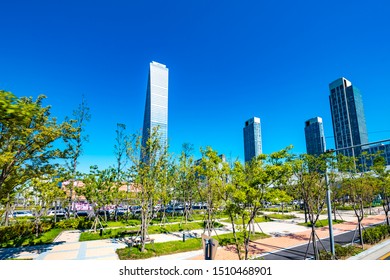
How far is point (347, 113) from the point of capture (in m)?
A: 129

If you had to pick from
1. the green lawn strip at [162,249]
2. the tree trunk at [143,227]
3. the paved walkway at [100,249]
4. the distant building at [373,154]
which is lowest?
the paved walkway at [100,249]

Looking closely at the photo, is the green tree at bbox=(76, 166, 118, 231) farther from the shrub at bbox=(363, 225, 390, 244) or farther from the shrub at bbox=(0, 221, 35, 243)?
the shrub at bbox=(363, 225, 390, 244)

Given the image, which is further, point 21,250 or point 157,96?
point 157,96

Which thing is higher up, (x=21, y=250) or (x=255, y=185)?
(x=255, y=185)

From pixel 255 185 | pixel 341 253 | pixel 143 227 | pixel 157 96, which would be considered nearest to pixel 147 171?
pixel 143 227

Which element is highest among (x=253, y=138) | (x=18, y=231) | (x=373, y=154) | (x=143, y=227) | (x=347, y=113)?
(x=347, y=113)

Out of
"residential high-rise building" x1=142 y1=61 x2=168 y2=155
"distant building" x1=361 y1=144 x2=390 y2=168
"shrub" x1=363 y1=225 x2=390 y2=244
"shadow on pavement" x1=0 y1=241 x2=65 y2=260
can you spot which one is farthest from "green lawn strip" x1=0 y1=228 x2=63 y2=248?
"residential high-rise building" x1=142 y1=61 x2=168 y2=155

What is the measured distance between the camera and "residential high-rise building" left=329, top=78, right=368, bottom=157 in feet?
410

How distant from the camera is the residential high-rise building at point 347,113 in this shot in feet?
410

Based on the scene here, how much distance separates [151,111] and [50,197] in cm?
12734

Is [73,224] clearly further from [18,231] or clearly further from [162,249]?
[162,249]

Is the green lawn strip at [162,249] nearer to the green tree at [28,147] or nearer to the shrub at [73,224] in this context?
the green tree at [28,147]

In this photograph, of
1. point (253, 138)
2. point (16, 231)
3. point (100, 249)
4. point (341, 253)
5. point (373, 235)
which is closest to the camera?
point (341, 253)

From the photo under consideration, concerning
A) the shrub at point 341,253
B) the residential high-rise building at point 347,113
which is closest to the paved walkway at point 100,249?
the shrub at point 341,253
